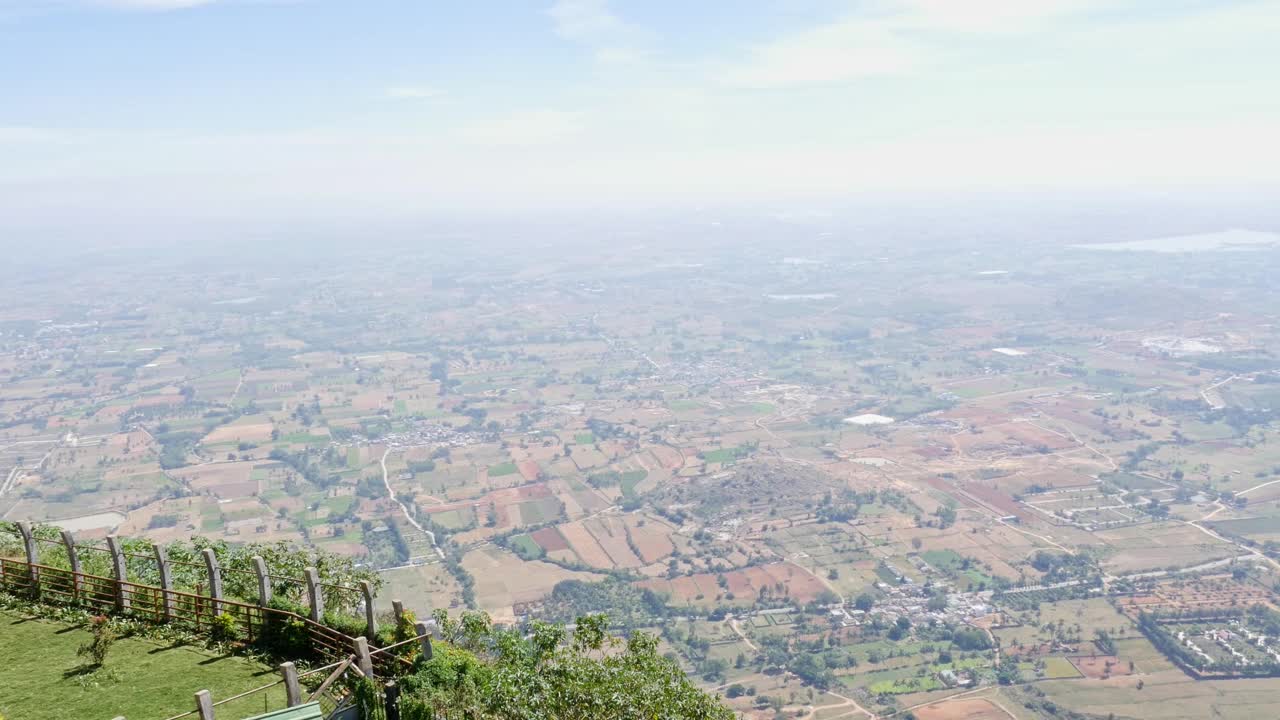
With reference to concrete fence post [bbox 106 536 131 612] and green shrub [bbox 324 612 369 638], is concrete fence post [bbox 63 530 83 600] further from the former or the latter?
green shrub [bbox 324 612 369 638]

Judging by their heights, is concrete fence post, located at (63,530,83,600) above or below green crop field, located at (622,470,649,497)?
above

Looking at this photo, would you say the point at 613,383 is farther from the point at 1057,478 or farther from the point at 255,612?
the point at 255,612

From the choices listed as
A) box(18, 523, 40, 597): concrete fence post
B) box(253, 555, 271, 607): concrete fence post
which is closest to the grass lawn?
box(253, 555, 271, 607): concrete fence post

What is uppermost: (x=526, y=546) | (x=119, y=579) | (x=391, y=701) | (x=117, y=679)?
(x=119, y=579)

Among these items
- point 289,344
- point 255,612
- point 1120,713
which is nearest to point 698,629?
point 1120,713

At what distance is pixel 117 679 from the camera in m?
12.2

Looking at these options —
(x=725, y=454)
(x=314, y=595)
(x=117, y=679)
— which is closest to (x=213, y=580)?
(x=117, y=679)

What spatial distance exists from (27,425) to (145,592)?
9656 cm

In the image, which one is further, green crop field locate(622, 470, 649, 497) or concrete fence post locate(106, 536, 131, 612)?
green crop field locate(622, 470, 649, 497)

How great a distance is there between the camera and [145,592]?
1423 centimetres

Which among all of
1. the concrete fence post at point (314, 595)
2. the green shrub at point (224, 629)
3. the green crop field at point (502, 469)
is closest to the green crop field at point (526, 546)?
the green crop field at point (502, 469)

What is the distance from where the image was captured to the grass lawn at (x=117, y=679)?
456 inches

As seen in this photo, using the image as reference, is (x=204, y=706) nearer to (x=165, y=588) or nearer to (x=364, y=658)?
(x=364, y=658)

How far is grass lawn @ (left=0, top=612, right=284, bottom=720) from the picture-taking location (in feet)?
38.0
